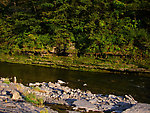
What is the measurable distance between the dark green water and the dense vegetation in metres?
3.06

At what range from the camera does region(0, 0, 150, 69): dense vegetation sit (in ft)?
43.3

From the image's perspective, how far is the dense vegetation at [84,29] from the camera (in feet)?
43.3

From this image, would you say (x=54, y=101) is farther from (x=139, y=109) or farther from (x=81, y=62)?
(x=81, y=62)

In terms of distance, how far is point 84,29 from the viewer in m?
14.4

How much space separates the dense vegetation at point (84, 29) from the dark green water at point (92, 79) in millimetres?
3060

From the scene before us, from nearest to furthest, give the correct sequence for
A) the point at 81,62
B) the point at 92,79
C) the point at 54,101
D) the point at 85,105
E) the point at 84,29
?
1. the point at 85,105
2. the point at 54,101
3. the point at 92,79
4. the point at 81,62
5. the point at 84,29

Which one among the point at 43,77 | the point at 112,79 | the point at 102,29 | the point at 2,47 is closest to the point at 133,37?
the point at 102,29

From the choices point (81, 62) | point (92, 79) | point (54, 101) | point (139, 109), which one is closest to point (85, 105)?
point (54, 101)

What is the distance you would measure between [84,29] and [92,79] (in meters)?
5.97

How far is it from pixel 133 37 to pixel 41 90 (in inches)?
353

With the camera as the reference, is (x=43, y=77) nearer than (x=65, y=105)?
No

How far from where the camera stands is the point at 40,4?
16.3 metres

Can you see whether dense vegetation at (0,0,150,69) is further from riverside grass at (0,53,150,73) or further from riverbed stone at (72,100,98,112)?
riverbed stone at (72,100,98,112)

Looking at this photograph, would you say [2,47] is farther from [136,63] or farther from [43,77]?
[136,63]
